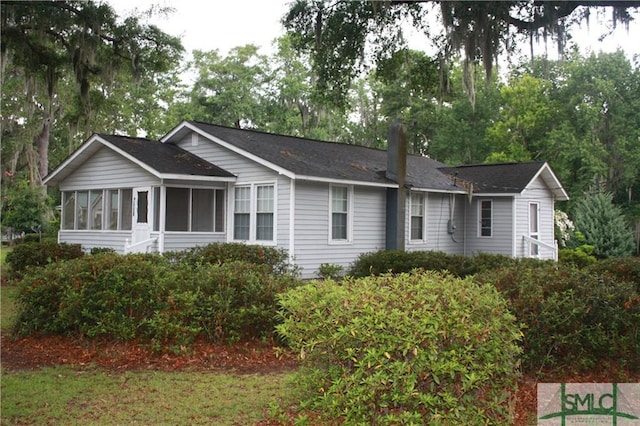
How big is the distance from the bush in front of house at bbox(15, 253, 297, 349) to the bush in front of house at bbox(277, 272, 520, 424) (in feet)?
10.7

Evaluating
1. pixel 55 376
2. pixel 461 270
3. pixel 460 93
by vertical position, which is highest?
pixel 460 93

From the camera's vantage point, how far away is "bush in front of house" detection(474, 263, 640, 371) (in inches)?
241

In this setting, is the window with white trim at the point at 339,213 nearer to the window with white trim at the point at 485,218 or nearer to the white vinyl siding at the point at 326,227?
the white vinyl siding at the point at 326,227

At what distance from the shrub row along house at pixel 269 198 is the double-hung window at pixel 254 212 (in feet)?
0.11

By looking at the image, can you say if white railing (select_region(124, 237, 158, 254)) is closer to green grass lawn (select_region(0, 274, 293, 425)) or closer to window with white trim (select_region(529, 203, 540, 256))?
green grass lawn (select_region(0, 274, 293, 425))

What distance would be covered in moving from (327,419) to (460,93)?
1573 inches

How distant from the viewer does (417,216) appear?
20.1 meters

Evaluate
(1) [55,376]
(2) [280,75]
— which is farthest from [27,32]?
(2) [280,75]

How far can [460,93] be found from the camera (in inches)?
1646

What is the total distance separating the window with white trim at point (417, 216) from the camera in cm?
1995

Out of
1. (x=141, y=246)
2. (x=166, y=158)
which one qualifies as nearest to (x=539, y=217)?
(x=166, y=158)

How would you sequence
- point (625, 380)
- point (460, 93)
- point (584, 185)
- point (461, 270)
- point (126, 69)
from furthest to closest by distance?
point (460, 93) → point (584, 185) → point (126, 69) → point (461, 270) → point (625, 380)

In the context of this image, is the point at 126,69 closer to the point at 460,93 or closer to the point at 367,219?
the point at 367,219

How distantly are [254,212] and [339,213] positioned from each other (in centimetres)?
245
